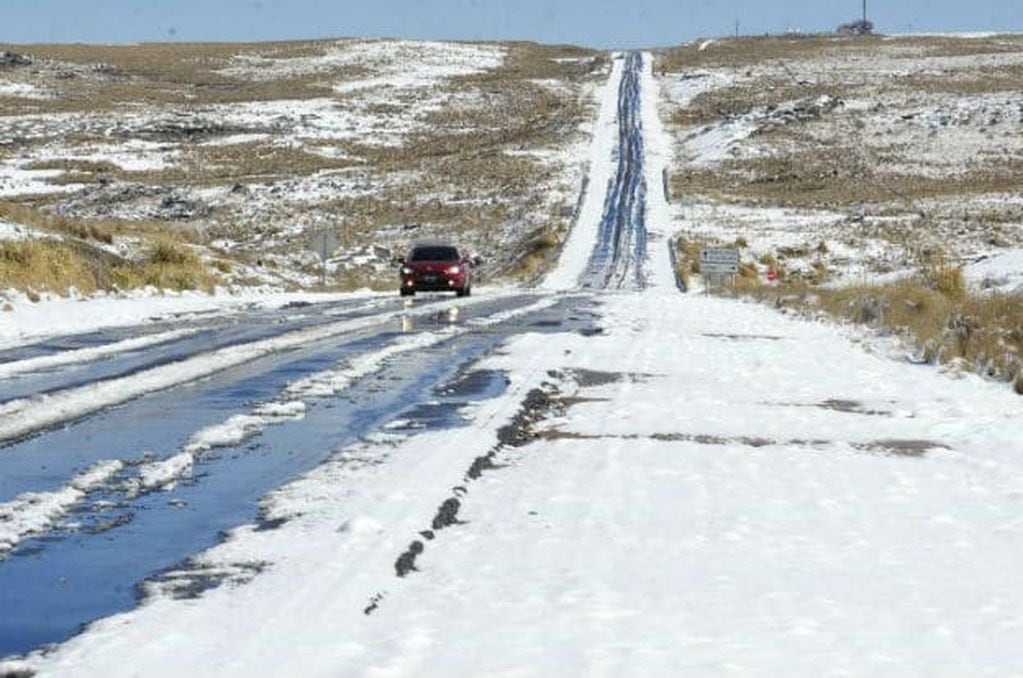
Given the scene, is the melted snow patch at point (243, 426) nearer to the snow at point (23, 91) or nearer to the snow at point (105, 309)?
the snow at point (105, 309)

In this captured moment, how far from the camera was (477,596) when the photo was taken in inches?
234

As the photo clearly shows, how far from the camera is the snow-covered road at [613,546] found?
5.14 m

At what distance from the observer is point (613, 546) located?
694 centimetres

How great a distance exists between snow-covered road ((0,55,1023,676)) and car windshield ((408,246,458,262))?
2118 centimetres

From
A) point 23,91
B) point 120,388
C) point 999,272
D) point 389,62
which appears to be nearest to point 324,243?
point 999,272

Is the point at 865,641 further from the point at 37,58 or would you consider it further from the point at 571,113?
the point at 37,58

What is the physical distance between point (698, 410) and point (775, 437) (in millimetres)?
1536

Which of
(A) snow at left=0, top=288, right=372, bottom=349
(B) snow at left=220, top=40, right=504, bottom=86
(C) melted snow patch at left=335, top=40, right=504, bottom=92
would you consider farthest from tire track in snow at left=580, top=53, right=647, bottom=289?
(B) snow at left=220, top=40, right=504, bottom=86

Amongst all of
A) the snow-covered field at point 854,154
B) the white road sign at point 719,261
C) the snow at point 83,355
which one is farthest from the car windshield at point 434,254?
the snow at point 83,355

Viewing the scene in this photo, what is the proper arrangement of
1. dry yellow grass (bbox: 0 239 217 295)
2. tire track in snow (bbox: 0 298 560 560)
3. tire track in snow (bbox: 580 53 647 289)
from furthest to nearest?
1. tire track in snow (bbox: 580 53 647 289)
2. dry yellow grass (bbox: 0 239 217 295)
3. tire track in snow (bbox: 0 298 560 560)

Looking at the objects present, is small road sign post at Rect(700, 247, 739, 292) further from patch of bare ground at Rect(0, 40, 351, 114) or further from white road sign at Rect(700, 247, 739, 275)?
patch of bare ground at Rect(0, 40, 351, 114)

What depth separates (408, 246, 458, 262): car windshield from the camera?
34.9 meters

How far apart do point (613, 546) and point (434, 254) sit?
1125 inches

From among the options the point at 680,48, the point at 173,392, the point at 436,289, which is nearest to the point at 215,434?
the point at 173,392
